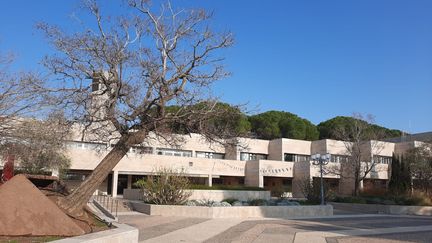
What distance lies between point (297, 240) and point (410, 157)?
1268 inches

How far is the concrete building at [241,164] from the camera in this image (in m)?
38.7

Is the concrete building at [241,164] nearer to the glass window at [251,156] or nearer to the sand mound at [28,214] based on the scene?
the glass window at [251,156]

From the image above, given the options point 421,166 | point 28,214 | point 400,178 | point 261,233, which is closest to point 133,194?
point 261,233

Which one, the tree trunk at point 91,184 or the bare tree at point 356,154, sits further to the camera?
the bare tree at point 356,154

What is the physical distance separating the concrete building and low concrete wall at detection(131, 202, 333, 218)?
500 inches

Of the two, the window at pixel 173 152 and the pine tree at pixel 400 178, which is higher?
the window at pixel 173 152

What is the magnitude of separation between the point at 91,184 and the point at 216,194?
2162cm

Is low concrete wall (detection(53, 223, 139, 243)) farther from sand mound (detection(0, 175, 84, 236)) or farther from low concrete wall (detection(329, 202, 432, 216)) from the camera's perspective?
low concrete wall (detection(329, 202, 432, 216))

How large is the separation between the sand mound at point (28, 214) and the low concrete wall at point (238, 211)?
36.1 ft

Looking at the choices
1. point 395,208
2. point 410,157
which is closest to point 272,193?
point 395,208

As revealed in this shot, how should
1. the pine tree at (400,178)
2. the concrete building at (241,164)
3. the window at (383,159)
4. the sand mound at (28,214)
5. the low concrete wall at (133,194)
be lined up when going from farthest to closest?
the window at (383,159) → the concrete building at (241,164) → the pine tree at (400,178) → the low concrete wall at (133,194) → the sand mound at (28,214)

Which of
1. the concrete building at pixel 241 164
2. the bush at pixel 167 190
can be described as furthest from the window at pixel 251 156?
the bush at pixel 167 190

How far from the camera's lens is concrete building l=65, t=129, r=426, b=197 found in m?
38.7

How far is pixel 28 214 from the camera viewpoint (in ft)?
25.8
